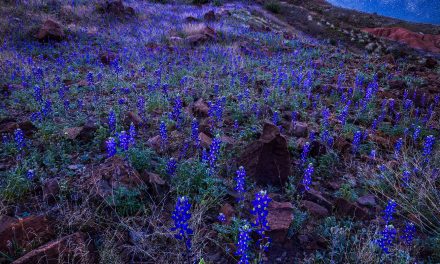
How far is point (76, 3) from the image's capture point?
16.5m

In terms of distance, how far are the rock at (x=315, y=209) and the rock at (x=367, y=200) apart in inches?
20.6

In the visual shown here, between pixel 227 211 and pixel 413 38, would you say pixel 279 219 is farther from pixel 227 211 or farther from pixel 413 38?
pixel 413 38

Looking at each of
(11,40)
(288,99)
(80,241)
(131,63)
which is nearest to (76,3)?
(11,40)

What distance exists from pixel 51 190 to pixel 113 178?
0.62 metres

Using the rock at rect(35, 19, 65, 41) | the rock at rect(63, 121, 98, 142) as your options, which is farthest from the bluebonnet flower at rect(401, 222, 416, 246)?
the rock at rect(35, 19, 65, 41)

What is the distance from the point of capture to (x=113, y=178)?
10.5 ft

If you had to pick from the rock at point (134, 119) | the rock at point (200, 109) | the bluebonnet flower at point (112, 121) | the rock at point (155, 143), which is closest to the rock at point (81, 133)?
the bluebonnet flower at point (112, 121)

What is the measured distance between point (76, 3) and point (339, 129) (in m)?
16.2

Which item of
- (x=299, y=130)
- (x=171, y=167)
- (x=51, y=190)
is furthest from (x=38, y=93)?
(x=299, y=130)

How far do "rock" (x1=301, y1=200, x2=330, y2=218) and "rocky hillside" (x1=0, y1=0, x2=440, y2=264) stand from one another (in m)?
0.02

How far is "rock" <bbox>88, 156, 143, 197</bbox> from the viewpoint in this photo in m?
3.10

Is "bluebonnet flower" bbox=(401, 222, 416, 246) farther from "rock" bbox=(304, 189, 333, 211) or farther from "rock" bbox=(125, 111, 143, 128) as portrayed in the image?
"rock" bbox=(125, 111, 143, 128)

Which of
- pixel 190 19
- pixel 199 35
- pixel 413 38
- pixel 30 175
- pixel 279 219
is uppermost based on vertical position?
pixel 190 19

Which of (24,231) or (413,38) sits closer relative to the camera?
(24,231)
